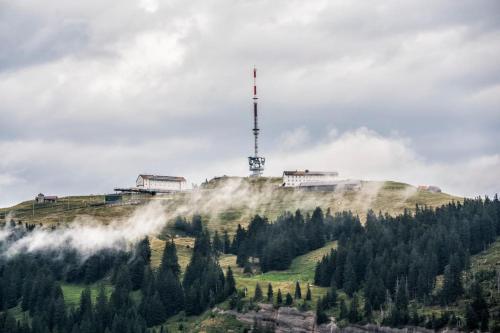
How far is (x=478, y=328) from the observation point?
652ft
